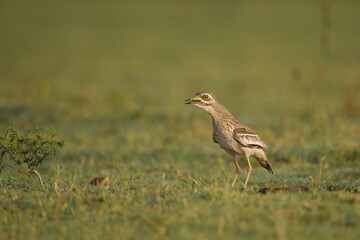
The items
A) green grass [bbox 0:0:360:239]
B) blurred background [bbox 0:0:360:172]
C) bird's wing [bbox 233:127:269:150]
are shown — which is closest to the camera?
green grass [bbox 0:0:360:239]

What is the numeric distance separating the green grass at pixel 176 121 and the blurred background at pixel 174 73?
7 centimetres

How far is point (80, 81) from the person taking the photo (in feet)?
57.5

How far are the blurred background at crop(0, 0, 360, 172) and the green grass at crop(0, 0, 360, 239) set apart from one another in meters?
0.07

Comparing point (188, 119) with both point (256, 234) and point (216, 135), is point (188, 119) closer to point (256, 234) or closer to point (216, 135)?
point (216, 135)

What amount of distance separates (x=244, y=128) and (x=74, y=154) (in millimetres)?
3875

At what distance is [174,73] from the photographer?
20.0m

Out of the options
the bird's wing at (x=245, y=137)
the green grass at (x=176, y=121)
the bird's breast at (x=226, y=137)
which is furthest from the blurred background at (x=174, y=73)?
the bird's breast at (x=226, y=137)

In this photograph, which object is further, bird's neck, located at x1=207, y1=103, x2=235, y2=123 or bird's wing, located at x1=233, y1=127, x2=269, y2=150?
bird's neck, located at x1=207, y1=103, x2=235, y2=123

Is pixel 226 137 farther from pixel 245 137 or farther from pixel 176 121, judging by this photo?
pixel 176 121

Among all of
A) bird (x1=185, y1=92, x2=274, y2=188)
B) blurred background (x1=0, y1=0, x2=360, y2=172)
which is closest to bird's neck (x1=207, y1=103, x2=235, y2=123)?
bird (x1=185, y1=92, x2=274, y2=188)

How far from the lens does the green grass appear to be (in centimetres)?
459

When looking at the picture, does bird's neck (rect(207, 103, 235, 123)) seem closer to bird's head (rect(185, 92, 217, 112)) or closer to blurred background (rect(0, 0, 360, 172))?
bird's head (rect(185, 92, 217, 112))

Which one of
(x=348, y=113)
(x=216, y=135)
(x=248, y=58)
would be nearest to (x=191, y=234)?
(x=216, y=135)

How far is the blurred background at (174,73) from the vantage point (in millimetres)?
10227
